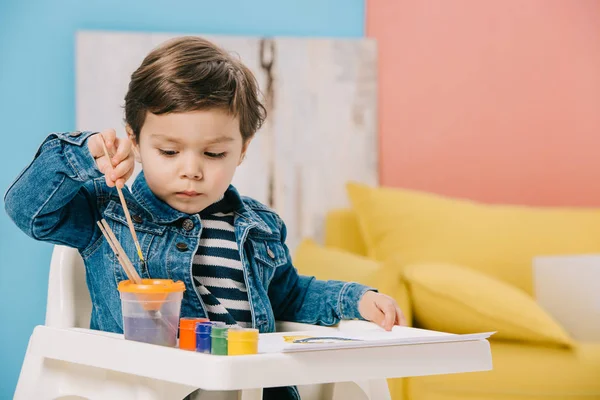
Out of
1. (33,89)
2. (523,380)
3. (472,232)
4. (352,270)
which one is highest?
(33,89)

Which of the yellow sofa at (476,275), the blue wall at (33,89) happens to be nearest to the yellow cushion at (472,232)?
the yellow sofa at (476,275)

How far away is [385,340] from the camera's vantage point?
0.84m

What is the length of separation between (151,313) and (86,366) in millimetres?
172

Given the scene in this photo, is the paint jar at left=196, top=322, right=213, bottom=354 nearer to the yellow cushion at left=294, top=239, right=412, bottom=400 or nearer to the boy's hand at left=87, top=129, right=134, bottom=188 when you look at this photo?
the boy's hand at left=87, top=129, right=134, bottom=188

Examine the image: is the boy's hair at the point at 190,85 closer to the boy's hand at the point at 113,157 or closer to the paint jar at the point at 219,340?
the boy's hand at the point at 113,157

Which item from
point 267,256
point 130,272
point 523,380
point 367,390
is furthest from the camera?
point 523,380

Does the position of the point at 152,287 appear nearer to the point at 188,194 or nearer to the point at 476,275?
the point at 188,194

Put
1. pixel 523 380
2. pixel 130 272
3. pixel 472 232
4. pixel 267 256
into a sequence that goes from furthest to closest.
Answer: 1. pixel 472 232
2. pixel 523 380
3. pixel 267 256
4. pixel 130 272

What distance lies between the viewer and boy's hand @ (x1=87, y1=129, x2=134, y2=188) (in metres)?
0.94

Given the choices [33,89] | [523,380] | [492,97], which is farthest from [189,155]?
[492,97]

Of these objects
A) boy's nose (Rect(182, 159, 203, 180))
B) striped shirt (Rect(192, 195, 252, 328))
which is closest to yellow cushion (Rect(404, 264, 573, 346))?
striped shirt (Rect(192, 195, 252, 328))

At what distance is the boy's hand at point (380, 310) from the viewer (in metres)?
1.06

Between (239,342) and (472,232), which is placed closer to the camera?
(239,342)

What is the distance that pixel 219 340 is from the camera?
30.6 inches
